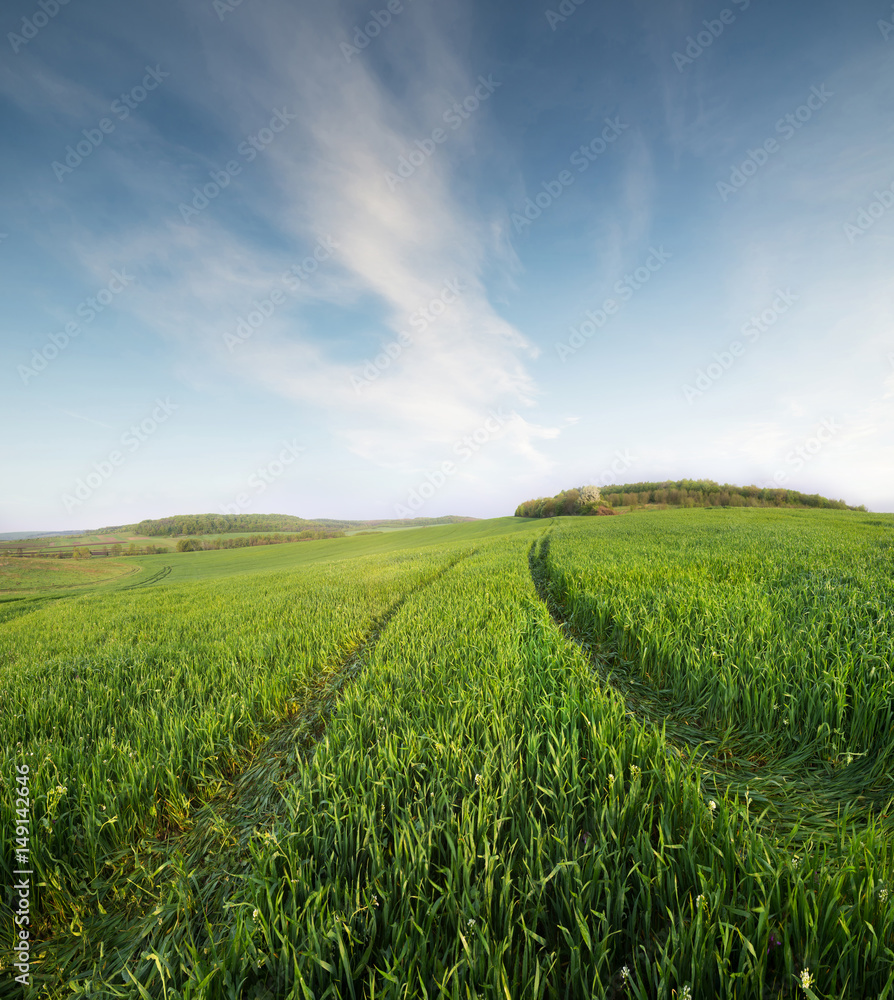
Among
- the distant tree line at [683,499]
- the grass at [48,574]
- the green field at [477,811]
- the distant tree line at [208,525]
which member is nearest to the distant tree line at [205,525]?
the distant tree line at [208,525]

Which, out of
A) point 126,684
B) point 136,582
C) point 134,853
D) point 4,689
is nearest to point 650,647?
point 134,853

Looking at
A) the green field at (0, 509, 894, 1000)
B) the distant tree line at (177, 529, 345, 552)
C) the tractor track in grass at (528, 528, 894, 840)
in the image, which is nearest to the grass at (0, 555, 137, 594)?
the distant tree line at (177, 529, 345, 552)

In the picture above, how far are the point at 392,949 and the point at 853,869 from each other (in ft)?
6.12

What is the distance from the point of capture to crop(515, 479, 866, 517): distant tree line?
53875 mm

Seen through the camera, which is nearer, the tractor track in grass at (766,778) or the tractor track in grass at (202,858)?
the tractor track in grass at (202,858)

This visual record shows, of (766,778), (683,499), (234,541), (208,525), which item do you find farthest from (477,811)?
(208,525)

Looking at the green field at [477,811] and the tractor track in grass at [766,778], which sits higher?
the green field at [477,811]

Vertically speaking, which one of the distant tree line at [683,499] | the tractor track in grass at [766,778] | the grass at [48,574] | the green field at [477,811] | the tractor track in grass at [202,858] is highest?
the distant tree line at [683,499]

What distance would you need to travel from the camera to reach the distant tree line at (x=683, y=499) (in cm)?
5388

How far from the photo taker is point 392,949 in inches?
57.2

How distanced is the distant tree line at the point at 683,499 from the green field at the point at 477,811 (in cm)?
5247

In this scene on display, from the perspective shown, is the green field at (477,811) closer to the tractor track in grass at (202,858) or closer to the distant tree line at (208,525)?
the tractor track in grass at (202,858)

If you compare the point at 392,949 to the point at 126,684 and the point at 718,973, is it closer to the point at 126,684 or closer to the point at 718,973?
the point at 718,973

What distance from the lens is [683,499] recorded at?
56.3 meters
